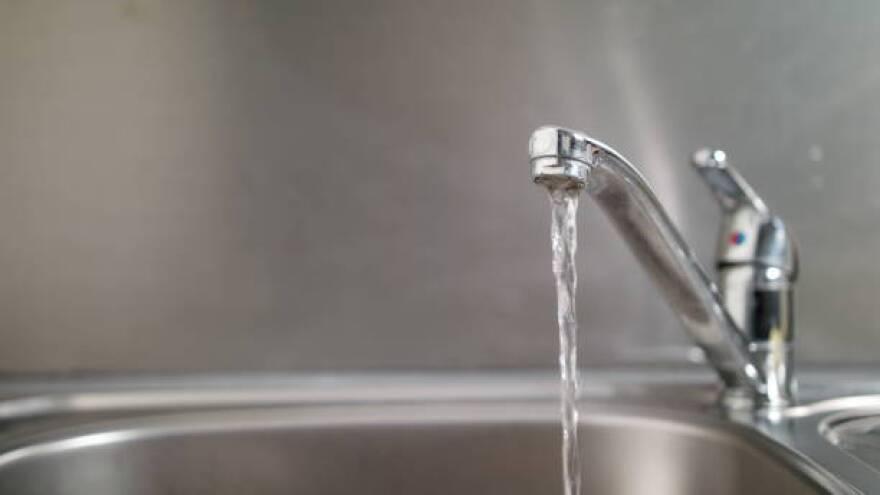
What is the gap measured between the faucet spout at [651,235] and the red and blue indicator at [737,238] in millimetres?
67

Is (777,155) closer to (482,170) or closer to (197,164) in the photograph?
(482,170)

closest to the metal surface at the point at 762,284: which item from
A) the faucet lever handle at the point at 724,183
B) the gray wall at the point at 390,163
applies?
the faucet lever handle at the point at 724,183

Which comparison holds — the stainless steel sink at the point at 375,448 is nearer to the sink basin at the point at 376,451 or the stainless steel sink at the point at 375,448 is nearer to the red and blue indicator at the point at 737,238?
the sink basin at the point at 376,451

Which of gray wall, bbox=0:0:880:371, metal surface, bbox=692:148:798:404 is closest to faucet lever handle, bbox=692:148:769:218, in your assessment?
metal surface, bbox=692:148:798:404

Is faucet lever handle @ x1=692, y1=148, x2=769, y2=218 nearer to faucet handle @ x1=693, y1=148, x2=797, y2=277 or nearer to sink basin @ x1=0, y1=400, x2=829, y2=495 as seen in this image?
faucet handle @ x1=693, y1=148, x2=797, y2=277

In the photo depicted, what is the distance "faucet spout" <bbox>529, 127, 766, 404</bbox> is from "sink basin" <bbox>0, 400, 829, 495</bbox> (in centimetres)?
6

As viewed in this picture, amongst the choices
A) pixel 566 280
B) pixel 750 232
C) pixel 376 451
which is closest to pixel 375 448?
pixel 376 451

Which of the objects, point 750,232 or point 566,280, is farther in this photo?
point 750,232

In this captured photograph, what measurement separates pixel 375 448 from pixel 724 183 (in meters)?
0.37

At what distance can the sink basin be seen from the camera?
59 cm

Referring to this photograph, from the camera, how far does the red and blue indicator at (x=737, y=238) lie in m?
0.60

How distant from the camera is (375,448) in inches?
24.2

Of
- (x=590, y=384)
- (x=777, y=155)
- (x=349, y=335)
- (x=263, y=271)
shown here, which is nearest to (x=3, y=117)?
(x=263, y=271)

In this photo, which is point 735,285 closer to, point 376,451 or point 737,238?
point 737,238
